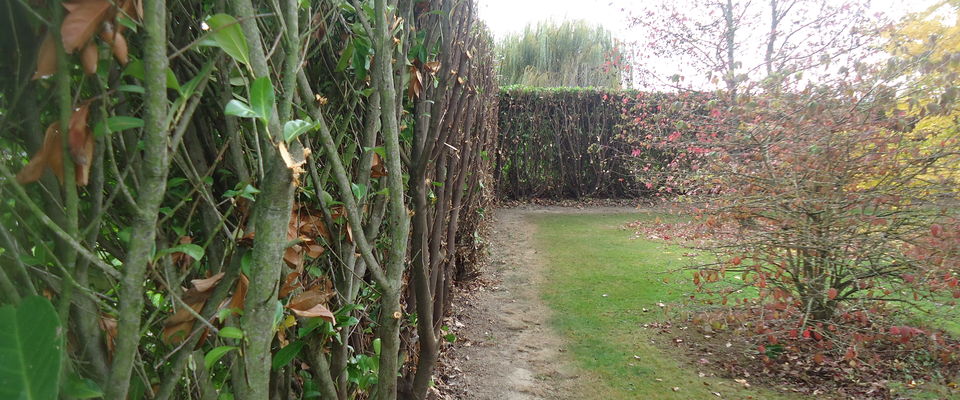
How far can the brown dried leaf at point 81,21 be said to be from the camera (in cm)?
76

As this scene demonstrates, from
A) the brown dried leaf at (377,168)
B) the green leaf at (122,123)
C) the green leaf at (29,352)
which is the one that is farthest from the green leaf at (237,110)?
the brown dried leaf at (377,168)

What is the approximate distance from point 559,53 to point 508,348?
14.9 metres

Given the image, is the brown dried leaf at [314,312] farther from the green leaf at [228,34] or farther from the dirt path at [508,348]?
the dirt path at [508,348]

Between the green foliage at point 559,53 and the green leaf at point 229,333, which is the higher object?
the green foliage at point 559,53

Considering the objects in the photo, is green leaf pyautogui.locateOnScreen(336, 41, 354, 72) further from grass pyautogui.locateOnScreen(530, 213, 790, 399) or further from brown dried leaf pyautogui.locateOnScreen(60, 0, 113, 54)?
grass pyautogui.locateOnScreen(530, 213, 790, 399)

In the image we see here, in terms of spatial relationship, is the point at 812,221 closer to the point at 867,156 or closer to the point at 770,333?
the point at 867,156

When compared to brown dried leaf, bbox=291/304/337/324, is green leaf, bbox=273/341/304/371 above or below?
below

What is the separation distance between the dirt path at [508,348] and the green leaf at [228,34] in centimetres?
267

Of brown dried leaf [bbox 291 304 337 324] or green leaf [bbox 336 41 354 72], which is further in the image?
green leaf [bbox 336 41 354 72]

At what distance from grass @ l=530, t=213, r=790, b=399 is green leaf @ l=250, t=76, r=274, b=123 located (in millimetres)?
2830

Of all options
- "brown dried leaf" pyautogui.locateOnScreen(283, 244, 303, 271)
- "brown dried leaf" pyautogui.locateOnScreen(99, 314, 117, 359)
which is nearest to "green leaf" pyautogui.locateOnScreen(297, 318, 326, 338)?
"brown dried leaf" pyautogui.locateOnScreen(283, 244, 303, 271)

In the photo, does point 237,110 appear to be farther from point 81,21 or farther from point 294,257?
point 294,257

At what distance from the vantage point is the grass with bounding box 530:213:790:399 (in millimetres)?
3295

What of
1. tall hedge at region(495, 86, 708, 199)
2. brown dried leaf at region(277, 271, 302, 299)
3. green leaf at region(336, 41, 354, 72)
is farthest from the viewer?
tall hedge at region(495, 86, 708, 199)
